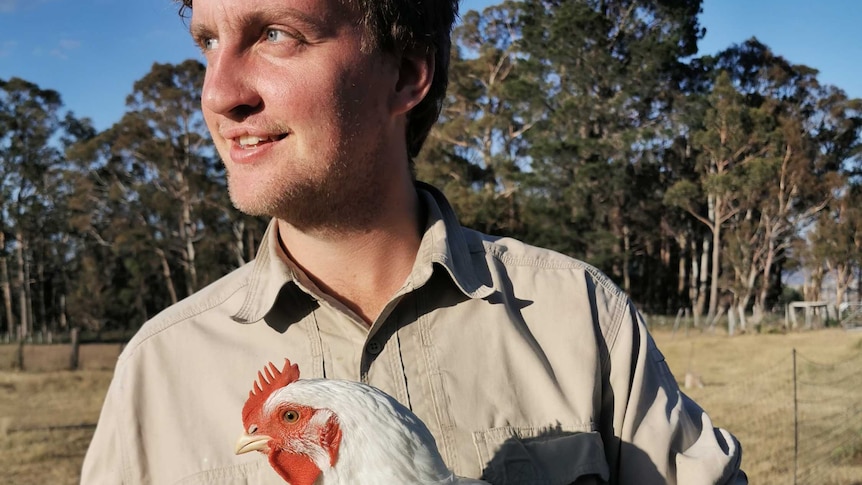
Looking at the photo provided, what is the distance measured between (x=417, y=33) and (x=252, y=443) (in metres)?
1.29

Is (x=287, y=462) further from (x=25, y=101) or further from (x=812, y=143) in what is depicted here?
(x=25, y=101)

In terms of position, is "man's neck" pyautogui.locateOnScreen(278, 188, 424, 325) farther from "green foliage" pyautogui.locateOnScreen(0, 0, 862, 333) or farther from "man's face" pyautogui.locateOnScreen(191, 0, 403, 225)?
"green foliage" pyautogui.locateOnScreen(0, 0, 862, 333)

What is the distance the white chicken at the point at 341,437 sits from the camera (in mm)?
1494

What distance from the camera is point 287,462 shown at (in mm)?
1623

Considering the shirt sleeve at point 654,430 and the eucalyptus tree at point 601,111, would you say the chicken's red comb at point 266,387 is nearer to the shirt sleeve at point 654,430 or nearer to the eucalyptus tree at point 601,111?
the shirt sleeve at point 654,430

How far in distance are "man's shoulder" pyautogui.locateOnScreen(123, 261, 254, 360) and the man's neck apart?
18 centimetres

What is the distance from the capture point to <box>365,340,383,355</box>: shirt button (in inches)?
76.8

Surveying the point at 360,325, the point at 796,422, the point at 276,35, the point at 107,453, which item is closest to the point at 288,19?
the point at 276,35

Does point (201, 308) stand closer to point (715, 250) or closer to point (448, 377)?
point (448, 377)

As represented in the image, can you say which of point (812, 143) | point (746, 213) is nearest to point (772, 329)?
point (746, 213)

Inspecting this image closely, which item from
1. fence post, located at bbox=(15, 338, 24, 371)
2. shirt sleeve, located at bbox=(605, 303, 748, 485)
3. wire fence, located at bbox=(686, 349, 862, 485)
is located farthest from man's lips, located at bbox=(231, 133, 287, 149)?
fence post, located at bbox=(15, 338, 24, 371)

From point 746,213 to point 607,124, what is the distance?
7270 mm

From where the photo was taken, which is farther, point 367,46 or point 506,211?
point 506,211

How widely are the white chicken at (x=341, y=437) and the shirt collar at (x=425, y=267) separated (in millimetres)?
402
